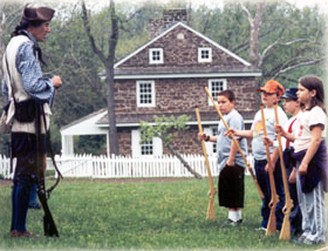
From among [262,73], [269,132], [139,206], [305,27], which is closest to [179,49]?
[262,73]

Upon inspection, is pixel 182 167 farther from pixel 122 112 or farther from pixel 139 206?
pixel 139 206

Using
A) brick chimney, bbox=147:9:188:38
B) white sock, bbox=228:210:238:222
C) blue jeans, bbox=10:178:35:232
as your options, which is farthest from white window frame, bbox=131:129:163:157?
blue jeans, bbox=10:178:35:232

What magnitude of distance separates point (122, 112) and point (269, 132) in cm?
426

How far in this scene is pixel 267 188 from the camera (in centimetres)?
700

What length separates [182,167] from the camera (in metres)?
10.9

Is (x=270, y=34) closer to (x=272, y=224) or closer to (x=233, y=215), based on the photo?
(x=233, y=215)

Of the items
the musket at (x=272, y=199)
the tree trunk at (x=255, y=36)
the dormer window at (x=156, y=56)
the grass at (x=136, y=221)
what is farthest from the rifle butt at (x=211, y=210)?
the dormer window at (x=156, y=56)

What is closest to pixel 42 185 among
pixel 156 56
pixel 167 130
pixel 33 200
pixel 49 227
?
pixel 49 227

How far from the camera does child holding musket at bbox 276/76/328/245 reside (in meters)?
5.98

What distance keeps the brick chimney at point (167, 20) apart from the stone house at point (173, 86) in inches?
0.8

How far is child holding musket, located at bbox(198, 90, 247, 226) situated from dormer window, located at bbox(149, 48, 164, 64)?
4358 millimetres

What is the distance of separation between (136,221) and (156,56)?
4850 mm

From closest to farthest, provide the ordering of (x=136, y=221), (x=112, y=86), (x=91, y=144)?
(x=136, y=221) → (x=91, y=144) → (x=112, y=86)

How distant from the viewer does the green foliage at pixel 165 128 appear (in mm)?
9250
